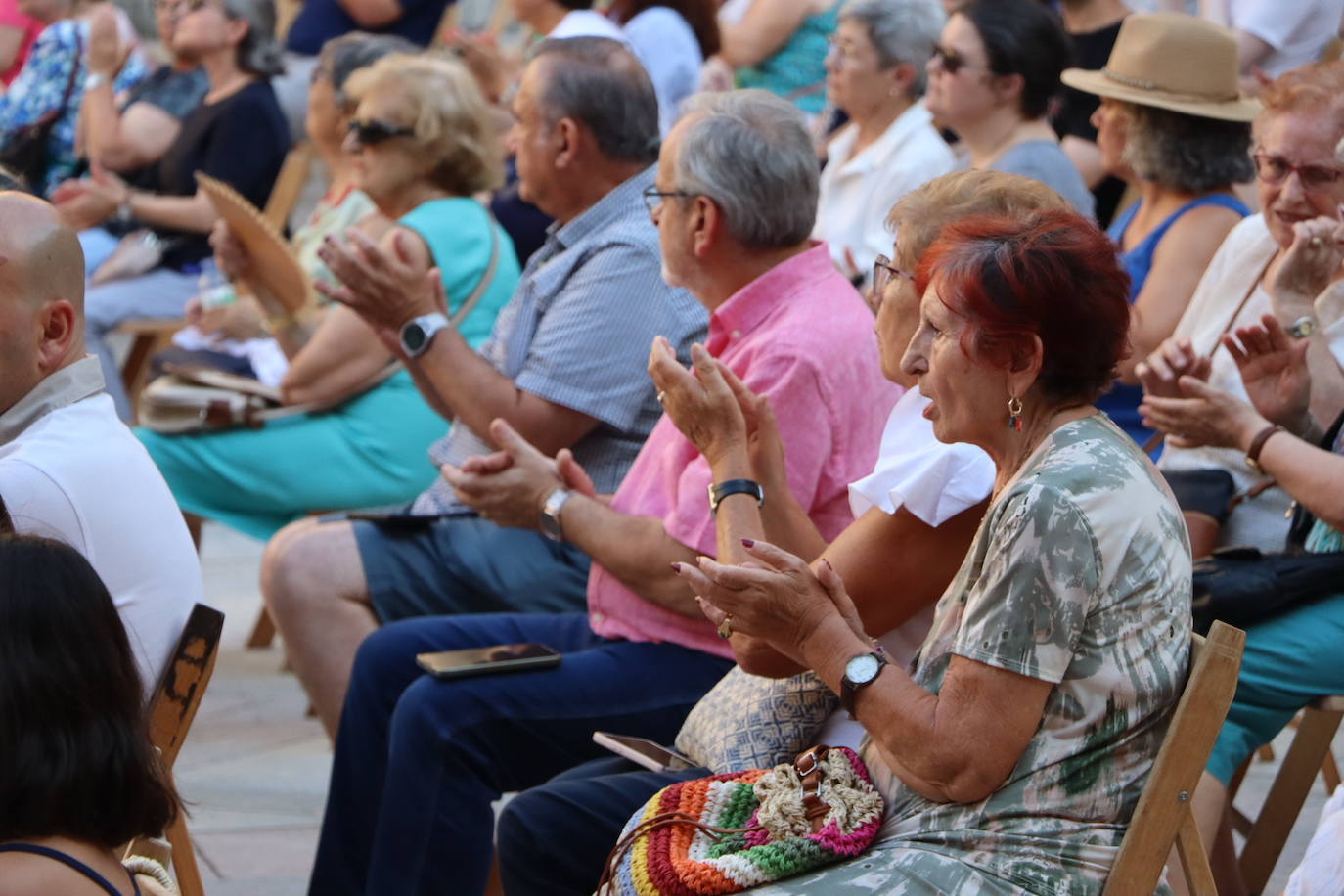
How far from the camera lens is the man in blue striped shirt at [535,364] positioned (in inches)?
132

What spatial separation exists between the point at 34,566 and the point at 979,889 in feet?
3.57

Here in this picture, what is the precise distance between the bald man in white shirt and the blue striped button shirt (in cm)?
116

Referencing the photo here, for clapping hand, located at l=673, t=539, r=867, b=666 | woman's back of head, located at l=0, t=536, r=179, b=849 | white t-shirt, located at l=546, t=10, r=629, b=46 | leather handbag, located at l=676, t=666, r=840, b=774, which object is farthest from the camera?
→ white t-shirt, located at l=546, t=10, r=629, b=46

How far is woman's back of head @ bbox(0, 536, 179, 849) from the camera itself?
1.60 m

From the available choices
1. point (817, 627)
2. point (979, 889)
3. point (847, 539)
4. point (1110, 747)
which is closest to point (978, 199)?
point (847, 539)

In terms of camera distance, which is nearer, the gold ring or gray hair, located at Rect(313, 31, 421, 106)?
the gold ring

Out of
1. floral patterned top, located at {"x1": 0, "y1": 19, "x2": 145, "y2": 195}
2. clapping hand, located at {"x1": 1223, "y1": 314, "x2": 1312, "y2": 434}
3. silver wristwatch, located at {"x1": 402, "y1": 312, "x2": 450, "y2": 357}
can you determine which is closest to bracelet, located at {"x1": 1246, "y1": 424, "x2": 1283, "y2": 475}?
clapping hand, located at {"x1": 1223, "y1": 314, "x2": 1312, "y2": 434}

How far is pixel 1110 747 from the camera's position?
182cm

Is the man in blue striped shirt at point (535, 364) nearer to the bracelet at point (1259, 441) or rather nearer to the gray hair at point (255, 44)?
the bracelet at point (1259, 441)

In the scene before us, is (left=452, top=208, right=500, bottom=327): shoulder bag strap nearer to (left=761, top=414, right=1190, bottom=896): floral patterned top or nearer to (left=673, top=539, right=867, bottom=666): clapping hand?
(left=673, top=539, right=867, bottom=666): clapping hand

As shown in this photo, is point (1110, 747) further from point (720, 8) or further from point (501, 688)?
point (720, 8)

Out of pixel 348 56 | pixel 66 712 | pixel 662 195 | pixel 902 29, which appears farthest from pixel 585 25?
pixel 66 712

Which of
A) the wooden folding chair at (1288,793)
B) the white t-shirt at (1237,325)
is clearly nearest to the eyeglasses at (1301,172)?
the white t-shirt at (1237,325)

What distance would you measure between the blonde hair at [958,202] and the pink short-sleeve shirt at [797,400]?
1.24ft
